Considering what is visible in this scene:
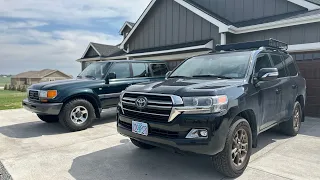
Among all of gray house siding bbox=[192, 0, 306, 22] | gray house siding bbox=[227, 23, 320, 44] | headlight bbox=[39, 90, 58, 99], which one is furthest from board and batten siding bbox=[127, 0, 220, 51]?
headlight bbox=[39, 90, 58, 99]

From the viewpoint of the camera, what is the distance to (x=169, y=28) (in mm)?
11875

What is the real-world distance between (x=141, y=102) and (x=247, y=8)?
334 inches

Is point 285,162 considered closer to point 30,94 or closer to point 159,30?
point 30,94

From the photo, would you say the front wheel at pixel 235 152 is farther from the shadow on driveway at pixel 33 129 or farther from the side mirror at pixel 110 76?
the shadow on driveway at pixel 33 129

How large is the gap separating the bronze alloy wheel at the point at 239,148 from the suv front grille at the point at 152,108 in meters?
1.01

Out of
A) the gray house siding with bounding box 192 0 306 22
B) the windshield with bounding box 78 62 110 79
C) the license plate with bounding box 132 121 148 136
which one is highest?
the gray house siding with bounding box 192 0 306 22

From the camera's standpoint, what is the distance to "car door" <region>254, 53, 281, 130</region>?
3820 mm

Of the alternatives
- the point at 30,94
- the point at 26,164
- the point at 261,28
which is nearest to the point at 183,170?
the point at 26,164

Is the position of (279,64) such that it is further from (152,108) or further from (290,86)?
(152,108)

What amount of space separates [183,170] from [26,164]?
2.53 meters

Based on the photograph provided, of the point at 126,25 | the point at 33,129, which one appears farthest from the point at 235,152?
the point at 126,25

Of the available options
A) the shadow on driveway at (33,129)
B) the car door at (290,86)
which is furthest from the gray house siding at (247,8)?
the shadow on driveway at (33,129)

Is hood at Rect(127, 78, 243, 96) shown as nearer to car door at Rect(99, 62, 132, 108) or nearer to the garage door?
car door at Rect(99, 62, 132, 108)

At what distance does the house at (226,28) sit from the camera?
24.9 feet
